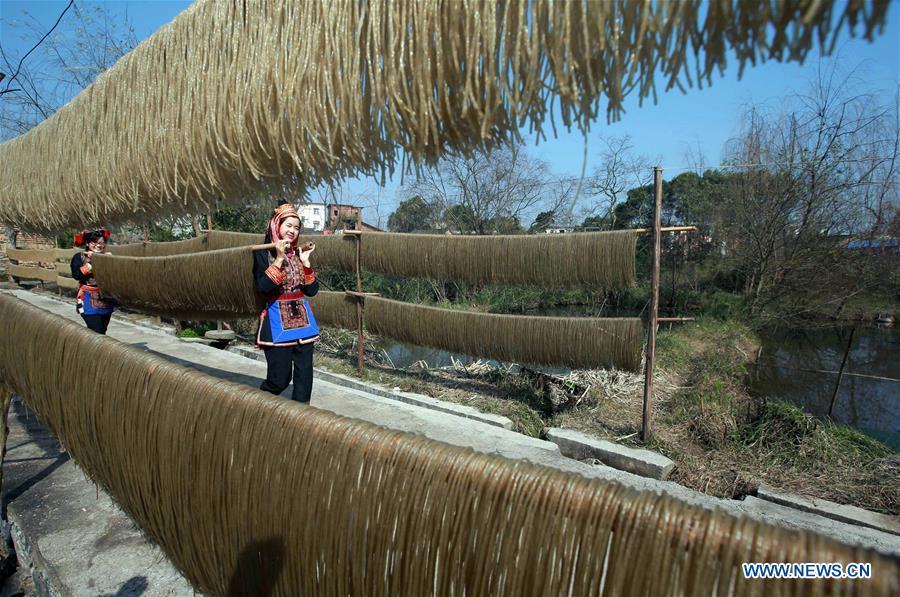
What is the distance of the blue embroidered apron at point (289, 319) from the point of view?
8.38 feet

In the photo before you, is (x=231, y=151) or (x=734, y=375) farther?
(x=734, y=375)

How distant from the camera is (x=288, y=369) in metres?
2.68

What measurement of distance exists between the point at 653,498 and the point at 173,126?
95 cm

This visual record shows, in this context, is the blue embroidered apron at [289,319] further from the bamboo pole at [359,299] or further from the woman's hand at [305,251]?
A: the bamboo pole at [359,299]

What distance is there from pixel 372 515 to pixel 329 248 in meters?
5.09

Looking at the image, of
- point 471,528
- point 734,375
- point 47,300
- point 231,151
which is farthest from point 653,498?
point 47,300

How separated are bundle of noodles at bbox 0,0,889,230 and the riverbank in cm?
329

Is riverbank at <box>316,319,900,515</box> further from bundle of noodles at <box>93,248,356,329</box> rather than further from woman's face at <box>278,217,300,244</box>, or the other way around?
bundle of noodles at <box>93,248,356,329</box>

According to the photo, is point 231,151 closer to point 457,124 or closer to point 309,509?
point 457,124

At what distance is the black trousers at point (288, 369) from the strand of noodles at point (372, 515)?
154 centimetres

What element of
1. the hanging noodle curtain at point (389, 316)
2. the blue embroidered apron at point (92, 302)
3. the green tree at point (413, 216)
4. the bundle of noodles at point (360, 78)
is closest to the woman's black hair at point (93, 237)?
the blue embroidered apron at point (92, 302)

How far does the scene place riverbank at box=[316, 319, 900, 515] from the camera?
3082 millimetres

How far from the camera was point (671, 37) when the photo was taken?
398 millimetres

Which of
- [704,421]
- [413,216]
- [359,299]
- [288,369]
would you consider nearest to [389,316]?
[359,299]
